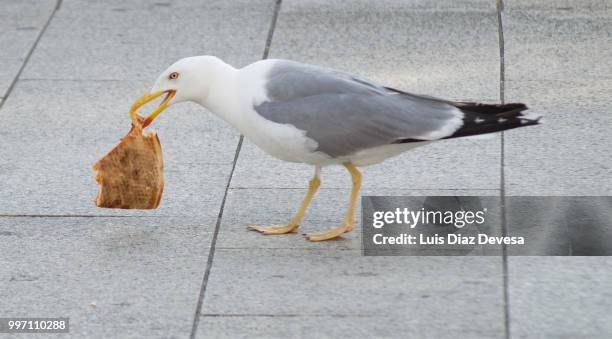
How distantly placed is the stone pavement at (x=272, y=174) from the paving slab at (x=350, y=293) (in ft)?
0.03


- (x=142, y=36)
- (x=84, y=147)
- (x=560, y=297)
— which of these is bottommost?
(x=560, y=297)

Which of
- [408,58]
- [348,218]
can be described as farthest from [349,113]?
→ [408,58]

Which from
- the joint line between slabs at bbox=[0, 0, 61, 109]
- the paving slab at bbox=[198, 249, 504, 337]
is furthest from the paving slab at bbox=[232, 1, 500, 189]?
the joint line between slabs at bbox=[0, 0, 61, 109]

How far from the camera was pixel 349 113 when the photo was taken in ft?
19.0

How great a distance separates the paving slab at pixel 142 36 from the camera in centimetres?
833

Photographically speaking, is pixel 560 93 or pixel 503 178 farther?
pixel 560 93

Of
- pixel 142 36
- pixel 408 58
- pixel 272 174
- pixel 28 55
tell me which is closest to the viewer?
pixel 272 174

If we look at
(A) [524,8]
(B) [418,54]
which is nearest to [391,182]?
(B) [418,54]

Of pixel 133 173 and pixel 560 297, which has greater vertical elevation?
pixel 133 173

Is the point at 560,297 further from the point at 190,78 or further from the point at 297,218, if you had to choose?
the point at 190,78

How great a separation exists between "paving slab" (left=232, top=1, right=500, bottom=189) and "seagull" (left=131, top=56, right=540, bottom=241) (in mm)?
808

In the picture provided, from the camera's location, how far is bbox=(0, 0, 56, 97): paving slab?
834 centimetres

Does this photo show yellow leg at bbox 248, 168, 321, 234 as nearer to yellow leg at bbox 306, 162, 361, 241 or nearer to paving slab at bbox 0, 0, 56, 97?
yellow leg at bbox 306, 162, 361, 241

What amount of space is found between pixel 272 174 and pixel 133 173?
94 cm
